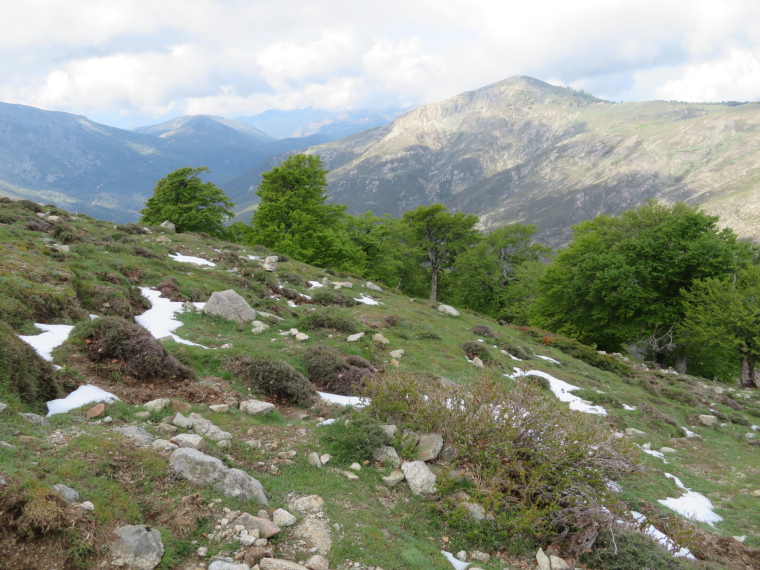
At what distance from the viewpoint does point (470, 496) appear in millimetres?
6188

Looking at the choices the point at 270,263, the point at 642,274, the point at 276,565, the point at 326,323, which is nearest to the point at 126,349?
the point at 276,565

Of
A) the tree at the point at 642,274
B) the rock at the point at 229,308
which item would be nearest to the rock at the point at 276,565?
the rock at the point at 229,308

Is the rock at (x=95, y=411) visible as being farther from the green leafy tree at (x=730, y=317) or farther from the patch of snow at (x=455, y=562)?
the green leafy tree at (x=730, y=317)

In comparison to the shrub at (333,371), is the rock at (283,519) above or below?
above

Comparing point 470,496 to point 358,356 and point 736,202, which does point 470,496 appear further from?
point 736,202

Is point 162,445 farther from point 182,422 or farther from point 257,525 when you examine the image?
point 257,525

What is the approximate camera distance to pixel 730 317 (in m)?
25.0

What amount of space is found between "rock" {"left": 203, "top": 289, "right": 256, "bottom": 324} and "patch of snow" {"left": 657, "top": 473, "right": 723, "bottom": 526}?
40.7 feet

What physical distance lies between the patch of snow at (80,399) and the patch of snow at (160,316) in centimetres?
340

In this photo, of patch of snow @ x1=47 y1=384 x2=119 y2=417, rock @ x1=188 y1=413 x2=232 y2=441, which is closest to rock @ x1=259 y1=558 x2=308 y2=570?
rock @ x1=188 y1=413 x2=232 y2=441

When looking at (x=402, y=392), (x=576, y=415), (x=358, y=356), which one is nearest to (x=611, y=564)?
(x=576, y=415)

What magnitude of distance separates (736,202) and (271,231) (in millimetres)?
245042

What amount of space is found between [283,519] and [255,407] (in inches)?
134

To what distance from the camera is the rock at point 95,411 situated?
238 inches
